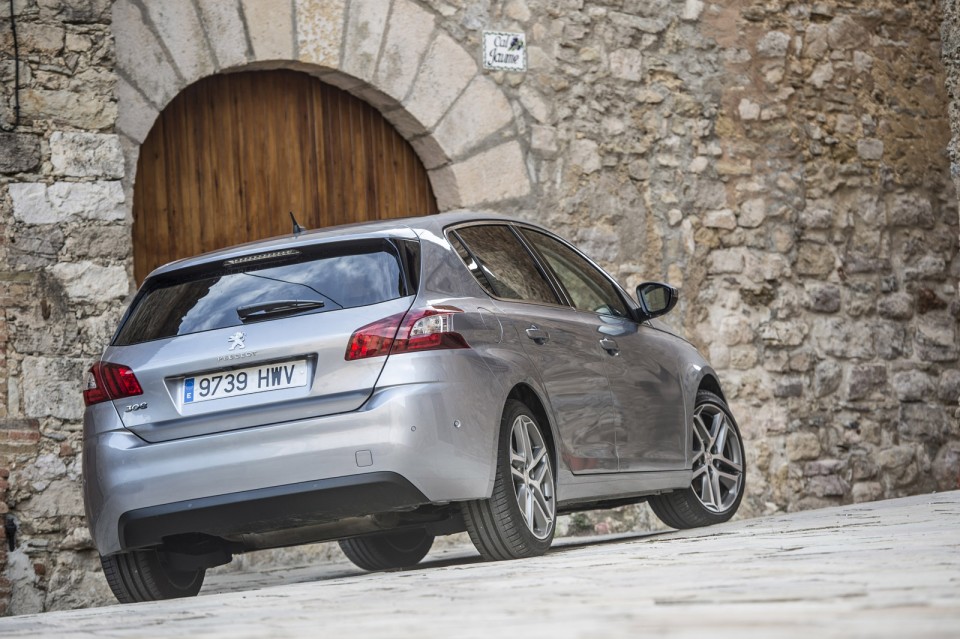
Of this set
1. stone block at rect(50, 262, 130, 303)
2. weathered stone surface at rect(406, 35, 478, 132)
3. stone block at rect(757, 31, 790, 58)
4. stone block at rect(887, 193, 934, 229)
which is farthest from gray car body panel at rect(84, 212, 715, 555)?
stone block at rect(887, 193, 934, 229)

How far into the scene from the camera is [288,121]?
30.1 ft

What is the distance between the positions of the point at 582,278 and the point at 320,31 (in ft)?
9.97

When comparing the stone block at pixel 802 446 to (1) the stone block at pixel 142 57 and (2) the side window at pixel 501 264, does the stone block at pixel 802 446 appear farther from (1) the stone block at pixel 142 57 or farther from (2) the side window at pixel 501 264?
(1) the stone block at pixel 142 57

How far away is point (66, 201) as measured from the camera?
745 cm

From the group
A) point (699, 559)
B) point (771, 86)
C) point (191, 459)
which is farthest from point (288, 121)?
point (699, 559)

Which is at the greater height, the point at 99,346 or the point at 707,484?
the point at 99,346

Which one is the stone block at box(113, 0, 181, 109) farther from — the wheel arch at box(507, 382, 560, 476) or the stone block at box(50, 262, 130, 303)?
the wheel arch at box(507, 382, 560, 476)

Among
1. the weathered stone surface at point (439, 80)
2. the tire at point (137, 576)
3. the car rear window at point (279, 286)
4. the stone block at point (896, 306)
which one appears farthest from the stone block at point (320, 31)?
the stone block at point (896, 306)

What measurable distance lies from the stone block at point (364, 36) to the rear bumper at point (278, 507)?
4477 millimetres

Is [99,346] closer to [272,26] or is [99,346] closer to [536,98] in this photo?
[272,26]

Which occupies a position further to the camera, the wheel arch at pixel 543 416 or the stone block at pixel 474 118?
the stone block at pixel 474 118

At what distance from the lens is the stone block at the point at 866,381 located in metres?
10.8

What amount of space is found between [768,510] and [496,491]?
17.5 ft

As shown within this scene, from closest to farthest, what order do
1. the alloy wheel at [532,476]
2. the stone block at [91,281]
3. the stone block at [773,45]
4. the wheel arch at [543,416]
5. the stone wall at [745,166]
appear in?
the alloy wheel at [532,476]
the wheel arch at [543,416]
the stone block at [91,281]
the stone wall at [745,166]
the stone block at [773,45]
